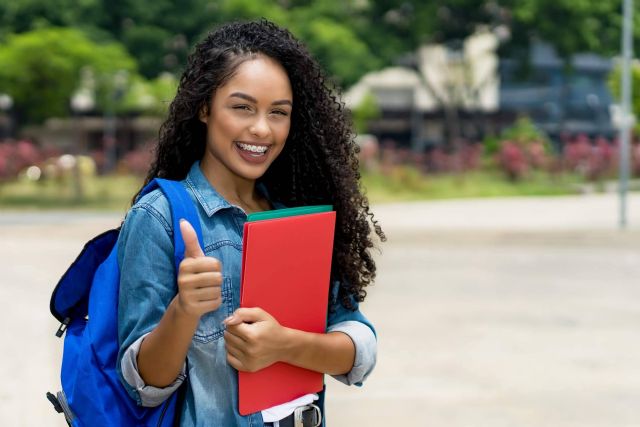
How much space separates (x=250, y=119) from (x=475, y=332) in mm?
6176

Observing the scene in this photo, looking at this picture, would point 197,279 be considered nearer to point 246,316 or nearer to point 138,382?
point 246,316

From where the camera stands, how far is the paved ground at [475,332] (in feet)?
18.6

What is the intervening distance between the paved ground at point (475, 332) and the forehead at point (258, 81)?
358cm

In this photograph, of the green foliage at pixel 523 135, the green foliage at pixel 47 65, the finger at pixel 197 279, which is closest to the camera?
the finger at pixel 197 279

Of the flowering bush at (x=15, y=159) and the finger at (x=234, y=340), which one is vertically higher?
the finger at (x=234, y=340)

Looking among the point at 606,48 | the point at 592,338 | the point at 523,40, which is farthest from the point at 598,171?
the point at 592,338

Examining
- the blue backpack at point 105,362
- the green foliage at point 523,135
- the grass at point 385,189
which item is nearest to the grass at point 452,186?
the grass at point 385,189

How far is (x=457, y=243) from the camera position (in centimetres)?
1541

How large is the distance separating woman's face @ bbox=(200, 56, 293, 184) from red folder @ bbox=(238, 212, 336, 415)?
0.21 m

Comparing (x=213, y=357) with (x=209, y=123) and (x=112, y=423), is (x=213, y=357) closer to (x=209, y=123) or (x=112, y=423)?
(x=112, y=423)

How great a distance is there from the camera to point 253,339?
5.95ft

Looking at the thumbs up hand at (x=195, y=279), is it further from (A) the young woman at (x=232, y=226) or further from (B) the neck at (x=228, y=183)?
(B) the neck at (x=228, y=183)

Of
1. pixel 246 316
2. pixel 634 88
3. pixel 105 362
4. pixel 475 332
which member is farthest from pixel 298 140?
pixel 634 88

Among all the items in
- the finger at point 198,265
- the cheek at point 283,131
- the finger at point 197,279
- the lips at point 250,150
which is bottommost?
the finger at point 197,279
